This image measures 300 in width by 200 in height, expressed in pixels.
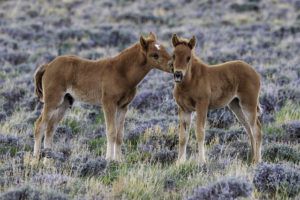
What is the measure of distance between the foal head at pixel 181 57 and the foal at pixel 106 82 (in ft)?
1.05

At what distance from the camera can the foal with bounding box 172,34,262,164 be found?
625 cm

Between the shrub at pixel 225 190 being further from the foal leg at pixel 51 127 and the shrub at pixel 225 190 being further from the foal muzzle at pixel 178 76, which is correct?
the foal leg at pixel 51 127

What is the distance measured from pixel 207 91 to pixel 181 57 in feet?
2.65

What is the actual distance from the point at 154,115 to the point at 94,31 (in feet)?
35.7

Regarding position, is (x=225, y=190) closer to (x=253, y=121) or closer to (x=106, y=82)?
(x=253, y=121)

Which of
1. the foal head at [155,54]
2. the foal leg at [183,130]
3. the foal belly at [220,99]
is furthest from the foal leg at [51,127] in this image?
the foal belly at [220,99]

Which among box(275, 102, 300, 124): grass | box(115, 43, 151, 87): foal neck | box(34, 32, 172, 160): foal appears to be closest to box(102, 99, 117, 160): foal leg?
box(34, 32, 172, 160): foal

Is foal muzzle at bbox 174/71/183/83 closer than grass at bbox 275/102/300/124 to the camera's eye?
Yes

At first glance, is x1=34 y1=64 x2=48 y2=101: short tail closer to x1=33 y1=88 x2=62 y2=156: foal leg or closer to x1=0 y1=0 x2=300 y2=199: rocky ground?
x1=33 y1=88 x2=62 y2=156: foal leg

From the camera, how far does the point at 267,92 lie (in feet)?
33.0

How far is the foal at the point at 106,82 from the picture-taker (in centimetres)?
652

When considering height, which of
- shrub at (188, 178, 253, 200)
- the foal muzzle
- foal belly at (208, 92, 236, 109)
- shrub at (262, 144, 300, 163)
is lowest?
shrub at (262, 144, 300, 163)

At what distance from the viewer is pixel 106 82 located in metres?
6.61

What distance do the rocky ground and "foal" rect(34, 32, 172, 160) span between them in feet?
1.66
